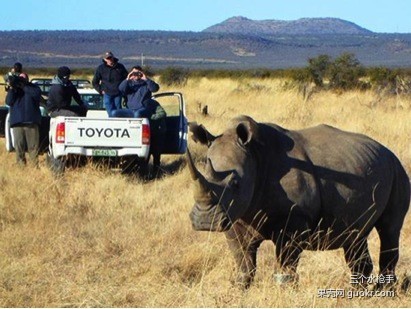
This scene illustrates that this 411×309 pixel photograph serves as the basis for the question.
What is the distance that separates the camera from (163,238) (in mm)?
9617

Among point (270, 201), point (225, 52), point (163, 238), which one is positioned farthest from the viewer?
point (225, 52)

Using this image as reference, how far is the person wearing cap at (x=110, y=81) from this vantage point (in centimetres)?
1590

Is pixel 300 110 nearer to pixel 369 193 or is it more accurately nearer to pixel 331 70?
pixel 331 70

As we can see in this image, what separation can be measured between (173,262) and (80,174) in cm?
583

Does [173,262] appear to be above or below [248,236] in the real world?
below

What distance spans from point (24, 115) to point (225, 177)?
29.7 feet

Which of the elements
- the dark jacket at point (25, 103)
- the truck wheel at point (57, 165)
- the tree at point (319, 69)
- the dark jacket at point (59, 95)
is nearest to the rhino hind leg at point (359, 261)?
the truck wheel at point (57, 165)

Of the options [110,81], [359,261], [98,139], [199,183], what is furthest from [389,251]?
[110,81]

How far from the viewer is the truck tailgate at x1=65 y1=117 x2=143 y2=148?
A: 1433cm

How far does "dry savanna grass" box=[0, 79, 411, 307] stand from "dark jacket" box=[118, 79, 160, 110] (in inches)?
50.2

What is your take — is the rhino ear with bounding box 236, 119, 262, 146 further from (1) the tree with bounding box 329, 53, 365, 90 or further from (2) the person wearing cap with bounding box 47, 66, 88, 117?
(1) the tree with bounding box 329, 53, 365, 90

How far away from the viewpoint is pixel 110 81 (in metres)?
16.0

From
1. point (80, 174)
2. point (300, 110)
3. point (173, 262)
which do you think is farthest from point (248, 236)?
point (300, 110)

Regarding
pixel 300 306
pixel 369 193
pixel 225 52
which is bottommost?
pixel 225 52
